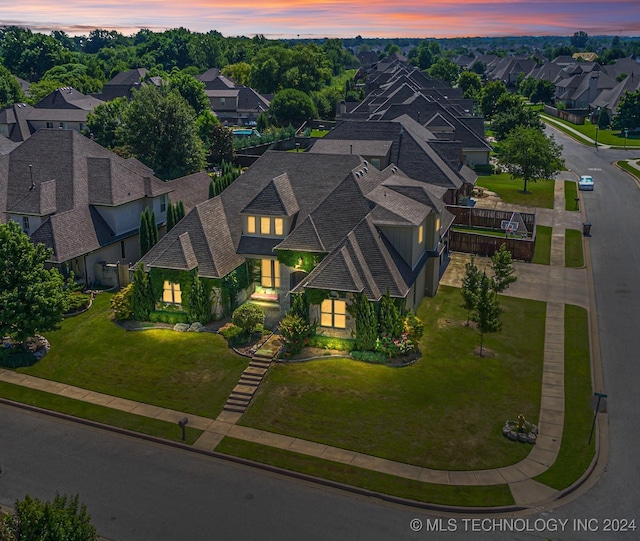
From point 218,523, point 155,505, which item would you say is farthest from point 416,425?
point 155,505

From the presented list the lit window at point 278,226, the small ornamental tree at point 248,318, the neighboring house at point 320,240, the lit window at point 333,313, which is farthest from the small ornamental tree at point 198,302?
the lit window at point 333,313

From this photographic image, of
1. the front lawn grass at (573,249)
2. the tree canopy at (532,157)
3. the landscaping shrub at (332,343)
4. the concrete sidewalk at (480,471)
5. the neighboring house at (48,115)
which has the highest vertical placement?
the neighboring house at (48,115)

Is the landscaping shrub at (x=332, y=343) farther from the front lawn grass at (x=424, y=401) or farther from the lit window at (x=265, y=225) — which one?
the lit window at (x=265, y=225)

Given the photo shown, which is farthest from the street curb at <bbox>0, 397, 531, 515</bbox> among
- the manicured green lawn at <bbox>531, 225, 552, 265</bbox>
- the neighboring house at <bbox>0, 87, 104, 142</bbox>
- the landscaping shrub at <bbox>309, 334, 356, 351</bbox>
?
the neighboring house at <bbox>0, 87, 104, 142</bbox>

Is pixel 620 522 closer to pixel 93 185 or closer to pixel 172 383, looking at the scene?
pixel 172 383

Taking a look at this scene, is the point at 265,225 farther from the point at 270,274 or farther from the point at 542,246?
the point at 542,246

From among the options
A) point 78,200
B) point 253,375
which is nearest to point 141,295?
point 253,375
